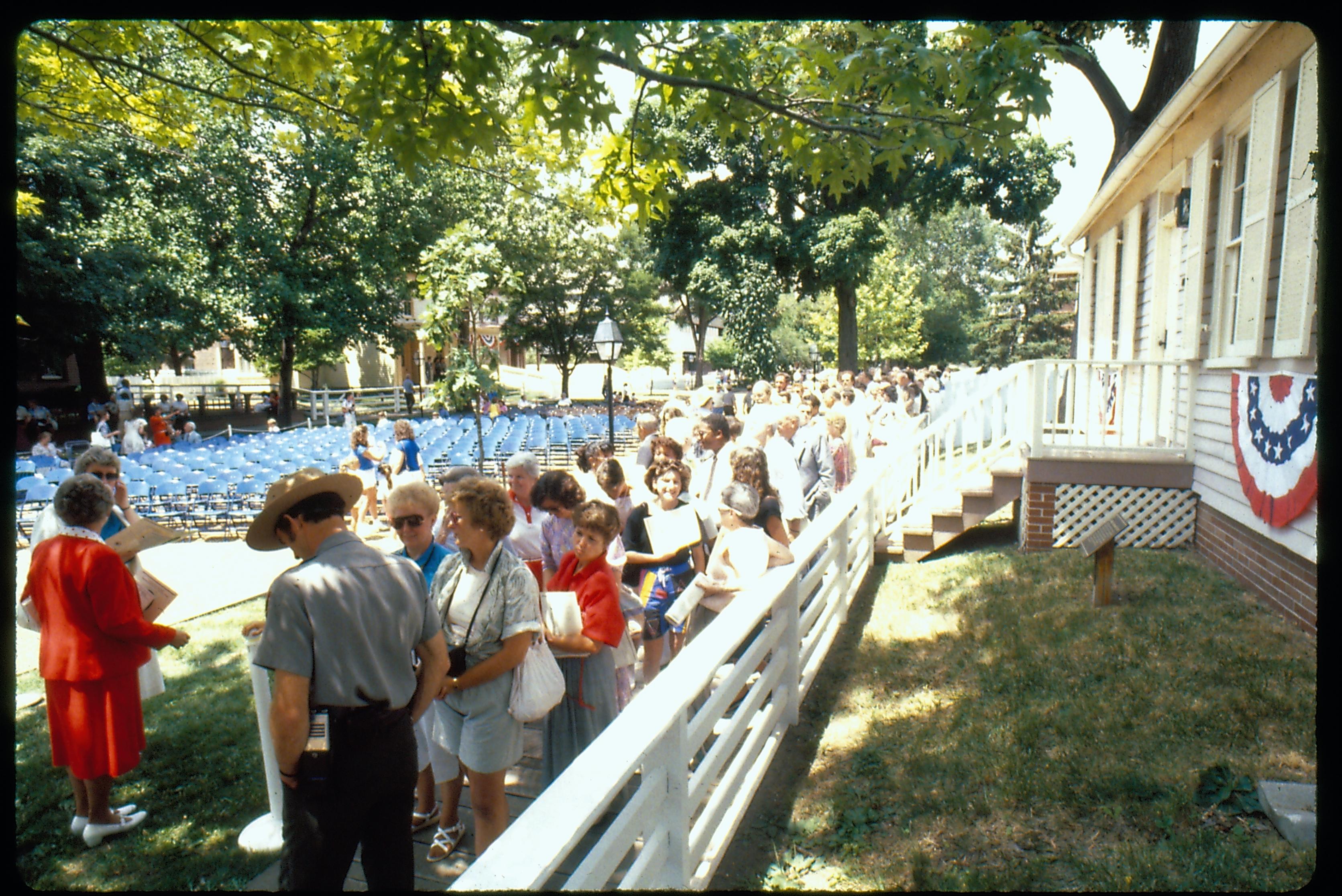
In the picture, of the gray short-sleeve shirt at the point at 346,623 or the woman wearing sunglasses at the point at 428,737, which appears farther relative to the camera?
the woman wearing sunglasses at the point at 428,737

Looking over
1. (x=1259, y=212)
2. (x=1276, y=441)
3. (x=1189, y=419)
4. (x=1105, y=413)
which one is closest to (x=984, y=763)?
(x=1276, y=441)

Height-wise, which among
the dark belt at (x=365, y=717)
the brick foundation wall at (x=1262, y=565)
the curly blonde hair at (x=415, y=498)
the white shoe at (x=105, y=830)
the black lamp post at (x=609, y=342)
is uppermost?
the black lamp post at (x=609, y=342)

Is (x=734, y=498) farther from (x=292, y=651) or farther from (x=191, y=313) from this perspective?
(x=191, y=313)

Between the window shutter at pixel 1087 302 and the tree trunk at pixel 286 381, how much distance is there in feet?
89.6

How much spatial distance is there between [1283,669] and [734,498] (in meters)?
3.19

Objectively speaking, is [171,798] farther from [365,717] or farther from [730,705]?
[730,705]

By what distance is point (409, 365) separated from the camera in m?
53.3

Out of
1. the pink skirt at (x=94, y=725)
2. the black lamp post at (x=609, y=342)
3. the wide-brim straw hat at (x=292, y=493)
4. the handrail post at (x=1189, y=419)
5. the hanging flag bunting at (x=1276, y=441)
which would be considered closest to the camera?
the wide-brim straw hat at (x=292, y=493)

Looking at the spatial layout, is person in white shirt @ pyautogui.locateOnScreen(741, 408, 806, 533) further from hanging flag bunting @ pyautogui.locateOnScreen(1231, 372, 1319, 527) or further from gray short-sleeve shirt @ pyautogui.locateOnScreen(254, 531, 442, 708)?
gray short-sleeve shirt @ pyautogui.locateOnScreen(254, 531, 442, 708)

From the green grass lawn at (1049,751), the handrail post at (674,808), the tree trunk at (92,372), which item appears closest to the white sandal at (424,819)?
the handrail post at (674,808)

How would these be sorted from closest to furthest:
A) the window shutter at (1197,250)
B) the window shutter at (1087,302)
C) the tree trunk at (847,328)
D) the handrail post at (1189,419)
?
the window shutter at (1197,250) → the handrail post at (1189,419) → the window shutter at (1087,302) → the tree trunk at (847,328)

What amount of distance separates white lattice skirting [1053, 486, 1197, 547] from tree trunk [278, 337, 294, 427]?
30.1 m

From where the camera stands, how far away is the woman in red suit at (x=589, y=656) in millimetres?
3645

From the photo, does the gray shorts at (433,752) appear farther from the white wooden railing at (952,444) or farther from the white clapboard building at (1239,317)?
the white wooden railing at (952,444)
